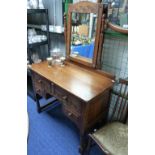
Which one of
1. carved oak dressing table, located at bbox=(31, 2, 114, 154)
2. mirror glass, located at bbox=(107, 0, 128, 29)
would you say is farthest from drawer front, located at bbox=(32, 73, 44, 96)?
mirror glass, located at bbox=(107, 0, 128, 29)

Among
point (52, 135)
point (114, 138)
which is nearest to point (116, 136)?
point (114, 138)

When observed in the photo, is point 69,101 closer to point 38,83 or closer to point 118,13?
point 38,83

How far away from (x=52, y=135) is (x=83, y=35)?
3.94ft

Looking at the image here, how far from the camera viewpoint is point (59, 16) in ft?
6.28

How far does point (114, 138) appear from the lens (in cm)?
119

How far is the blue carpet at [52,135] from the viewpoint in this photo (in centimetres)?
154

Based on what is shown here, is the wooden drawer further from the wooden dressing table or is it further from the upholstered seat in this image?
the upholstered seat

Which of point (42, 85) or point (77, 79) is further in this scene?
point (42, 85)

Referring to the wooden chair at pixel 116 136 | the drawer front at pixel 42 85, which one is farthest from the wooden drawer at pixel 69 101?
the wooden chair at pixel 116 136

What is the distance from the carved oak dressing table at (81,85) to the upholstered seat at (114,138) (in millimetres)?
145

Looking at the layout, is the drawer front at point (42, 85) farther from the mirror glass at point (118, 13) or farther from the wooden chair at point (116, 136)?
the mirror glass at point (118, 13)

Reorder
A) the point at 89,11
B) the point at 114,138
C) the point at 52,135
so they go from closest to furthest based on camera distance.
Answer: the point at 114,138
the point at 89,11
the point at 52,135

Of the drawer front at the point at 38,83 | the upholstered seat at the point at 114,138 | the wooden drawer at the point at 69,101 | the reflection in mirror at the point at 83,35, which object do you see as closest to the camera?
the upholstered seat at the point at 114,138
